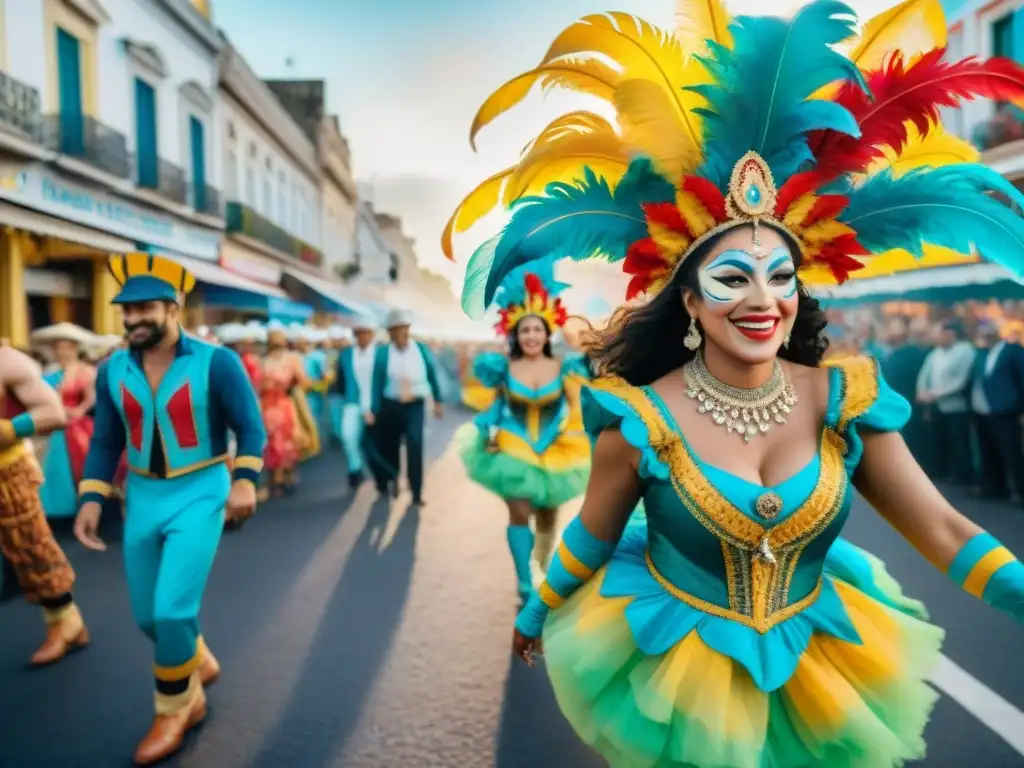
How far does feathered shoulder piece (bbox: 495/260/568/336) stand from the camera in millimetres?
5391

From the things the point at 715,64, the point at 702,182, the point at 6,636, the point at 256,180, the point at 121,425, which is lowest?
the point at 6,636

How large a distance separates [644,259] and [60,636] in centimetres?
386

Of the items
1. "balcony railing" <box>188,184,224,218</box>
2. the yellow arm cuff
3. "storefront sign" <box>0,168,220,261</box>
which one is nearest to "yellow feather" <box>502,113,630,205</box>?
the yellow arm cuff

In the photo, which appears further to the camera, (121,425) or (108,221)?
(108,221)

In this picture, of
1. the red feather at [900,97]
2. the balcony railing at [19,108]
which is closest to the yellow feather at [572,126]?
the red feather at [900,97]

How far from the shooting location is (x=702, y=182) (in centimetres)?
213

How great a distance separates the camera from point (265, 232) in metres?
24.2

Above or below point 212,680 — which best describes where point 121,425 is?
above

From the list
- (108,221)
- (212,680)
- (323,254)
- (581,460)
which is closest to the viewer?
(212,680)

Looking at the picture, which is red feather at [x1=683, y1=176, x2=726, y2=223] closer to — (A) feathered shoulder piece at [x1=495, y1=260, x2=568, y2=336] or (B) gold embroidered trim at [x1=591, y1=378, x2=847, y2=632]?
(B) gold embroidered trim at [x1=591, y1=378, x2=847, y2=632]

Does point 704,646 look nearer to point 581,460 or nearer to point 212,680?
point 212,680

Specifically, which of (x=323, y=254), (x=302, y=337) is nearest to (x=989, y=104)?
(x=302, y=337)

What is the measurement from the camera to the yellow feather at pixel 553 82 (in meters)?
2.24

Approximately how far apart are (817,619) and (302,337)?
12245mm
